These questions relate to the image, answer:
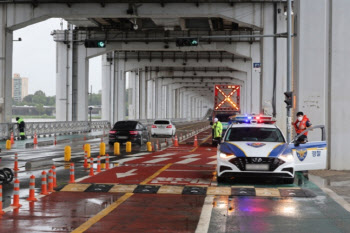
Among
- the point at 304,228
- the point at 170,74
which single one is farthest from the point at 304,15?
the point at 170,74

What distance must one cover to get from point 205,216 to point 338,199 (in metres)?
3.76

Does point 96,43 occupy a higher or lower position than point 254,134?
higher

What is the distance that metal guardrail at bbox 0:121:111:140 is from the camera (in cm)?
3922

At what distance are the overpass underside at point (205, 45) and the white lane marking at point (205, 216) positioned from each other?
26.2 feet

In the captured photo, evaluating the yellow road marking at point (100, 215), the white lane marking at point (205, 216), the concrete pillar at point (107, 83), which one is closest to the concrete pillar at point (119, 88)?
the concrete pillar at point (107, 83)

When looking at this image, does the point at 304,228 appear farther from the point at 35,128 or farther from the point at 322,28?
the point at 35,128

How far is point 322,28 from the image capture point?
19406mm

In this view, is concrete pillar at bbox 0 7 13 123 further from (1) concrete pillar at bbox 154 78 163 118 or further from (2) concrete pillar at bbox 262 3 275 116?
(1) concrete pillar at bbox 154 78 163 118

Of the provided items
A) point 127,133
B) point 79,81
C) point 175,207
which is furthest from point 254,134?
point 79,81

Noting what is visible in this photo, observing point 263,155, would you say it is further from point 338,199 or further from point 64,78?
point 64,78

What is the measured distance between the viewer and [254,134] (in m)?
16.3

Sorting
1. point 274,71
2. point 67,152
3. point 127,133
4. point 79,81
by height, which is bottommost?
point 67,152

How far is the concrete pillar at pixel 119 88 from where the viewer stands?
68.6 m

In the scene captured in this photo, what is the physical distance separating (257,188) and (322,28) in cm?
786
